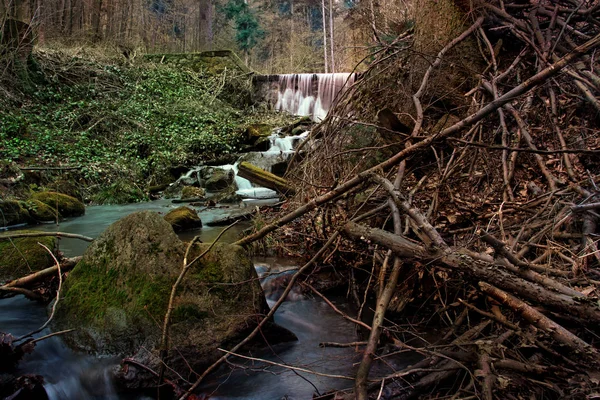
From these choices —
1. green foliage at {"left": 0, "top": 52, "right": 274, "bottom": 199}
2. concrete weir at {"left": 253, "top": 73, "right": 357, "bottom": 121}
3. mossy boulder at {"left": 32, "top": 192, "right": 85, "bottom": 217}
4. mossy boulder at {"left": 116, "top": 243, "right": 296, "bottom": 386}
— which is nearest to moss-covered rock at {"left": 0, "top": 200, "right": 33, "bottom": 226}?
mossy boulder at {"left": 32, "top": 192, "right": 85, "bottom": 217}

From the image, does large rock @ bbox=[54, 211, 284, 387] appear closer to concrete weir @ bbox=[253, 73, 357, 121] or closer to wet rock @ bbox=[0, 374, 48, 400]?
wet rock @ bbox=[0, 374, 48, 400]

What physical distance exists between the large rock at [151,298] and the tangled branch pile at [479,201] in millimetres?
629

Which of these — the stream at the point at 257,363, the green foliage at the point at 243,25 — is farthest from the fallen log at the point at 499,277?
the green foliage at the point at 243,25

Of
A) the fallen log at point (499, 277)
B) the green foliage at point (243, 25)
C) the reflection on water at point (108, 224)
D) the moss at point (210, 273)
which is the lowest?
the reflection on water at point (108, 224)

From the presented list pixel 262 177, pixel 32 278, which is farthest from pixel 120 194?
pixel 32 278

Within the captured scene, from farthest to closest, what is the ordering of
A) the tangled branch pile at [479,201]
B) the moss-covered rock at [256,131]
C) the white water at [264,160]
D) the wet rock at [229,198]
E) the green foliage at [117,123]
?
the moss-covered rock at [256,131] → the white water at [264,160] → the green foliage at [117,123] → the wet rock at [229,198] → the tangled branch pile at [479,201]

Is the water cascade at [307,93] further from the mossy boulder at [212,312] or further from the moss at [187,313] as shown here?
the moss at [187,313]

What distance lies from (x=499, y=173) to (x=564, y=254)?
1.46 metres

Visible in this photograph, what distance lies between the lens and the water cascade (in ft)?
57.3

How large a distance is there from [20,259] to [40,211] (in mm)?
4323

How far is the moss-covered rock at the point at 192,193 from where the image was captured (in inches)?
432

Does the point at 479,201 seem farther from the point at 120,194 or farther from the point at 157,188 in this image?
the point at 157,188

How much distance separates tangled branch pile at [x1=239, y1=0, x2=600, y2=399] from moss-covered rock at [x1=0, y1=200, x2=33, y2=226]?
5.58 metres

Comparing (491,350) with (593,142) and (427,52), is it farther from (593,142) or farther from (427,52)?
(427,52)
